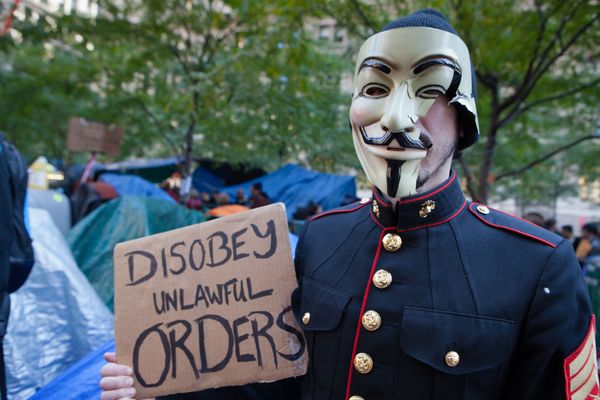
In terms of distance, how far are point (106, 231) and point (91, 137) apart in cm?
366

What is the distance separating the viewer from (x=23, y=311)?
11.3 feet

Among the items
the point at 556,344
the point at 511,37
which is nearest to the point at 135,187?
the point at 511,37

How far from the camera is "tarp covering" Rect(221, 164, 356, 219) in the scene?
9.84 m

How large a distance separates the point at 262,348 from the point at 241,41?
25.0 ft

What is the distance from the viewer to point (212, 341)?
1.55m

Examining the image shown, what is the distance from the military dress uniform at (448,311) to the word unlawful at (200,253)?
0.27 m

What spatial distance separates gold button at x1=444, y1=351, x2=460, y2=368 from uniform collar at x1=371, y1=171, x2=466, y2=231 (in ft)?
1.13

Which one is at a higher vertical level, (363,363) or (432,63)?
(432,63)

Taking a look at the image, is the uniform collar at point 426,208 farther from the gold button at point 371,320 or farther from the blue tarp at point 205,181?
the blue tarp at point 205,181

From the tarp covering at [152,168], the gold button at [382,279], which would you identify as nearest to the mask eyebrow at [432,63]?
the gold button at [382,279]

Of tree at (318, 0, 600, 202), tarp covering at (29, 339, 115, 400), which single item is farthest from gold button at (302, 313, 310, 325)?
tree at (318, 0, 600, 202)

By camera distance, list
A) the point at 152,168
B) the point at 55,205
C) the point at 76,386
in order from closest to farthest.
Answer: the point at 76,386
the point at 55,205
the point at 152,168

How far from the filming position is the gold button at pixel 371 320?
1.27 metres

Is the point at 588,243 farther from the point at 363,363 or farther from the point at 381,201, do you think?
the point at 363,363
